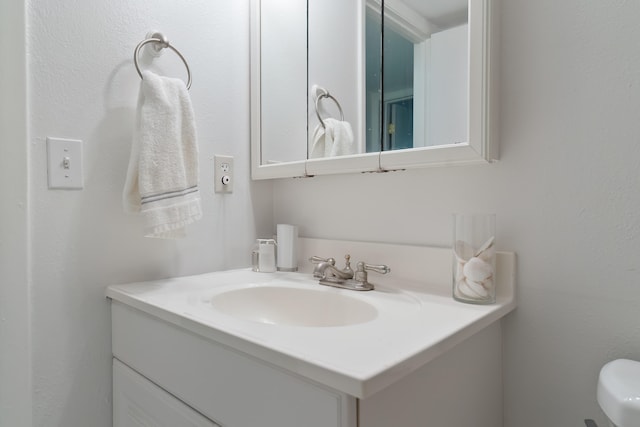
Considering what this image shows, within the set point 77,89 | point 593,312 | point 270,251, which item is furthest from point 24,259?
point 593,312

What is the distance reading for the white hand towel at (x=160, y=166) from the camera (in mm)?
901

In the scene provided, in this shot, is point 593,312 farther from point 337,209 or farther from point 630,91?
point 337,209

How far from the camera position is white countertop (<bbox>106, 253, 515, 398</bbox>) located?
47cm

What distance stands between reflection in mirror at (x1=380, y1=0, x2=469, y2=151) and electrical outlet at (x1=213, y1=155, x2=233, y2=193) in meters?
0.49

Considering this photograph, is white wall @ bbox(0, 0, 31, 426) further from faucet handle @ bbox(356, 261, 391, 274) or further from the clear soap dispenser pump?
faucet handle @ bbox(356, 261, 391, 274)

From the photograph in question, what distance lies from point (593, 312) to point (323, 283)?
599mm

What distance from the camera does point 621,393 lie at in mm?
560

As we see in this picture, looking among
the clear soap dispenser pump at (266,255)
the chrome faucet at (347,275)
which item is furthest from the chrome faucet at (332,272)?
the clear soap dispenser pump at (266,255)

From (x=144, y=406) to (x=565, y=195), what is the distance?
3.36 feet

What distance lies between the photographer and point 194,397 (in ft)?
2.30

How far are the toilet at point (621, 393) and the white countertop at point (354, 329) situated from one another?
0.63ft

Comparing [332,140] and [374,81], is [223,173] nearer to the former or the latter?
[332,140]

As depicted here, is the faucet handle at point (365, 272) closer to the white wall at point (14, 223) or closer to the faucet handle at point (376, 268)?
the faucet handle at point (376, 268)

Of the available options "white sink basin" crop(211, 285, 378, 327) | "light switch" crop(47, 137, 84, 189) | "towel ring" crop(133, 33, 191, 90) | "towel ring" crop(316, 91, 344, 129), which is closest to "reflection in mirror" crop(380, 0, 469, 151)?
"towel ring" crop(316, 91, 344, 129)
